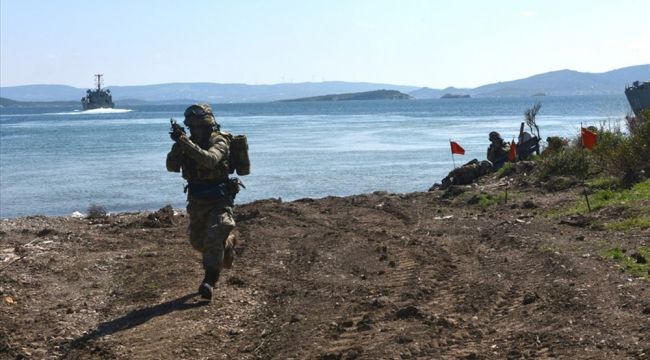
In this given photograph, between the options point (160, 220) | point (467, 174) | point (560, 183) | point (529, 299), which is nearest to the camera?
point (529, 299)

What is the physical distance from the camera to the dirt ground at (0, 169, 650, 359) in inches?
258

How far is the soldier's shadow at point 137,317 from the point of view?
23.8 ft

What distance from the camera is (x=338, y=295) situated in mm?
8344

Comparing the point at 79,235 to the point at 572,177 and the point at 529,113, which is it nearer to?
the point at 572,177

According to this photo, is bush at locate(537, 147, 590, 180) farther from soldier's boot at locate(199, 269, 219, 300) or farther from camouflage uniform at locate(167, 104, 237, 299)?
soldier's boot at locate(199, 269, 219, 300)

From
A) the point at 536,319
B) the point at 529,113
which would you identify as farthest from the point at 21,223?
the point at 529,113

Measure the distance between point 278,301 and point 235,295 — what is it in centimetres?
52

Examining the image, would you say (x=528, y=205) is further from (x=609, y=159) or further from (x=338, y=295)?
(x=338, y=295)

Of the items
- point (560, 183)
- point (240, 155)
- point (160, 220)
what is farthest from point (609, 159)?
point (240, 155)

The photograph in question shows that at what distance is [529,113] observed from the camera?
97.2 ft

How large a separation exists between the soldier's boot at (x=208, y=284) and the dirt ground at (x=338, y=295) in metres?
0.12

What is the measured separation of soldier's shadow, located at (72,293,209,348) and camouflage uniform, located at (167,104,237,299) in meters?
0.35

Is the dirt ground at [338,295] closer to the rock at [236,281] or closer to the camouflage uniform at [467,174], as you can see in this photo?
the rock at [236,281]

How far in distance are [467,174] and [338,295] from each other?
42.9 ft
